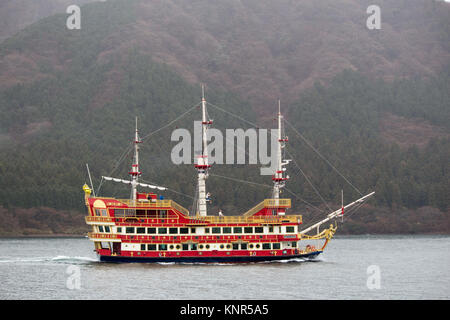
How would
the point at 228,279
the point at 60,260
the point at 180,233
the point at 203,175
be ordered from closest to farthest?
the point at 228,279, the point at 180,233, the point at 203,175, the point at 60,260

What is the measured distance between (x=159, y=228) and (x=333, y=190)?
105 metres

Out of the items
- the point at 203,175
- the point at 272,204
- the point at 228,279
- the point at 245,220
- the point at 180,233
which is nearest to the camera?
the point at 228,279

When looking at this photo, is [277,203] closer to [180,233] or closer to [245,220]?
[245,220]

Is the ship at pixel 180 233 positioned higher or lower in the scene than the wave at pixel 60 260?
higher

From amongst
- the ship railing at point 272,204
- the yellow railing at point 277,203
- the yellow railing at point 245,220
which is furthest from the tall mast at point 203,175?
the yellow railing at point 277,203

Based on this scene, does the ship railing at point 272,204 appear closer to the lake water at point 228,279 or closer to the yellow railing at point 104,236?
the lake water at point 228,279

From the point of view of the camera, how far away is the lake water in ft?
210

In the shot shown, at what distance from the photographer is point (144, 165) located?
644ft

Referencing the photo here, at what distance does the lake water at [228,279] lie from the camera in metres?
64.1

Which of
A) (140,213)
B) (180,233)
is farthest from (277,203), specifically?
(140,213)

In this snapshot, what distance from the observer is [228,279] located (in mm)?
71312

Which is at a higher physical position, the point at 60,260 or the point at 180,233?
the point at 180,233
